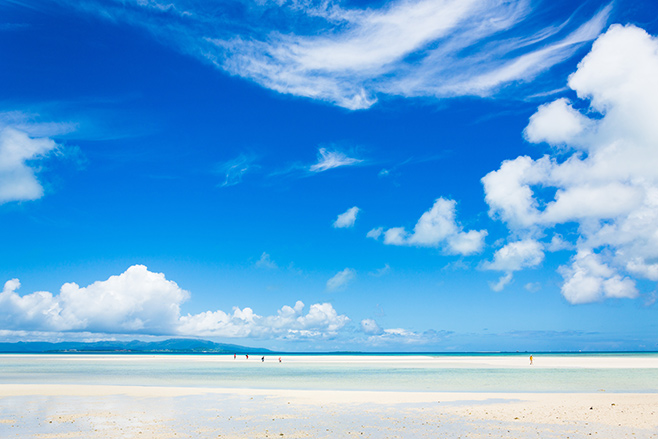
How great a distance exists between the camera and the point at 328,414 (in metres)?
23.0

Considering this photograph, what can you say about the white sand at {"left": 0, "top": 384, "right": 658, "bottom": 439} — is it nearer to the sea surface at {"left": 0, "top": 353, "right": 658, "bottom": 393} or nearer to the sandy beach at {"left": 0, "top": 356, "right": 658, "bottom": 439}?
the sandy beach at {"left": 0, "top": 356, "right": 658, "bottom": 439}

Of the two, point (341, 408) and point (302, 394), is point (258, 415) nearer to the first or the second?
point (341, 408)

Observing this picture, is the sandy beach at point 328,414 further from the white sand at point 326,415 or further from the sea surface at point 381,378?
the sea surface at point 381,378

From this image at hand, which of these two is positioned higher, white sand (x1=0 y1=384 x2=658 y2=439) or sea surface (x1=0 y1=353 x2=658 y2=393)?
white sand (x1=0 y1=384 x2=658 y2=439)

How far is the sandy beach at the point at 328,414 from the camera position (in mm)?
18234

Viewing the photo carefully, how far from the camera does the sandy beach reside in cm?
1823

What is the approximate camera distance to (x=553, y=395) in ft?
104

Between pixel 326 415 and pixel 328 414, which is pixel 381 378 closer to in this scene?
pixel 328 414

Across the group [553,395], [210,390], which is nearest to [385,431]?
[553,395]

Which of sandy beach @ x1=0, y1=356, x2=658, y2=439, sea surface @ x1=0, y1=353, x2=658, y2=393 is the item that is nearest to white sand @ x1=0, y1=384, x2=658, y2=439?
sandy beach @ x1=0, y1=356, x2=658, y2=439

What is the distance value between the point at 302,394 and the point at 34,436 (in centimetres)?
1824

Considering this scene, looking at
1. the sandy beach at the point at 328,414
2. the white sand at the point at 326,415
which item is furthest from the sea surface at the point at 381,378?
the white sand at the point at 326,415

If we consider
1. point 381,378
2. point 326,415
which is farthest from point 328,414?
point 381,378

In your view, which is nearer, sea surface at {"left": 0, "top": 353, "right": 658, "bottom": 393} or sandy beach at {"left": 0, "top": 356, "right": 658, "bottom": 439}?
sandy beach at {"left": 0, "top": 356, "right": 658, "bottom": 439}
